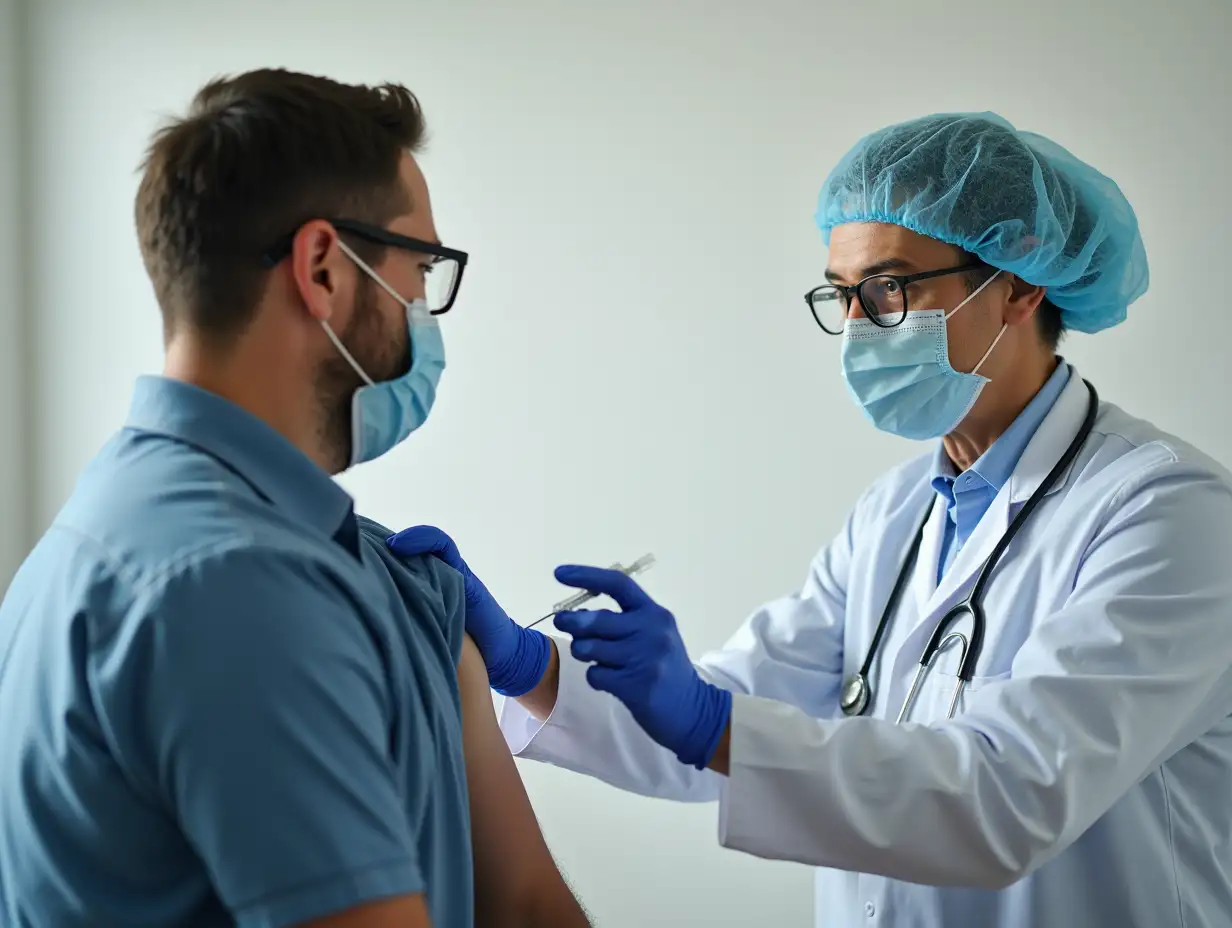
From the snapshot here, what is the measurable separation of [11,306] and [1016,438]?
2.36 meters

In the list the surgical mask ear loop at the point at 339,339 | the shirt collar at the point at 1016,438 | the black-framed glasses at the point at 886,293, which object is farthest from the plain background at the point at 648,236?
the surgical mask ear loop at the point at 339,339

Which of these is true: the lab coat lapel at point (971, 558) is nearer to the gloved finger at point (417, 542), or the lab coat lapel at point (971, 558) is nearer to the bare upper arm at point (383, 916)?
the gloved finger at point (417, 542)

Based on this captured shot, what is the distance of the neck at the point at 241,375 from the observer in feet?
3.52

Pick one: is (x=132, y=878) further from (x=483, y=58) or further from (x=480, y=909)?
(x=483, y=58)

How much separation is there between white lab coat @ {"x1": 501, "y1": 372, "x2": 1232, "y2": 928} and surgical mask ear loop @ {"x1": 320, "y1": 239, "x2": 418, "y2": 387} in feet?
1.88

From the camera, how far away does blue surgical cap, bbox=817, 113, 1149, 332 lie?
1.61m

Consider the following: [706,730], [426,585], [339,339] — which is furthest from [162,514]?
[706,730]

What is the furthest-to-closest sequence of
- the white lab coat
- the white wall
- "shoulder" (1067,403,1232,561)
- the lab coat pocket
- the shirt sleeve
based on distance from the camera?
the white wall
the lab coat pocket
"shoulder" (1067,403,1232,561)
the white lab coat
the shirt sleeve

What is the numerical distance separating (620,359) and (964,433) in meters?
0.92

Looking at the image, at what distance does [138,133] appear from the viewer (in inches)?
108

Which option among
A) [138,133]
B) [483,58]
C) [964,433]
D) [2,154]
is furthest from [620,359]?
[2,154]

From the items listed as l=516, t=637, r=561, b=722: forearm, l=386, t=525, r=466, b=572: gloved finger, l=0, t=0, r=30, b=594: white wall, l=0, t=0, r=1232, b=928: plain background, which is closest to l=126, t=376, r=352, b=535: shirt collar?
l=386, t=525, r=466, b=572: gloved finger

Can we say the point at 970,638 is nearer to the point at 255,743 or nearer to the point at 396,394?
the point at 396,394

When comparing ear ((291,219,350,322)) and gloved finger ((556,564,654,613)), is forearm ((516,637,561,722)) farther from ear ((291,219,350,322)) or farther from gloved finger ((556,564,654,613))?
ear ((291,219,350,322))
